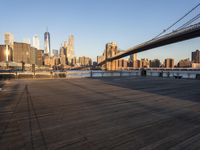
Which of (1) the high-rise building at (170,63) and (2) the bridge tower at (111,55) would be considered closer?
(2) the bridge tower at (111,55)

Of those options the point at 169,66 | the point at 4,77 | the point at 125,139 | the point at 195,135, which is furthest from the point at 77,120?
the point at 169,66

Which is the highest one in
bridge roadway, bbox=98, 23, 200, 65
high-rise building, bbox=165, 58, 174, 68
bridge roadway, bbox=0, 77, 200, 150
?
bridge roadway, bbox=98, 23, 200, 65

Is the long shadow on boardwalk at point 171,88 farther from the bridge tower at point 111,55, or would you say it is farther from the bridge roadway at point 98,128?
the bridge tower at point 111,55

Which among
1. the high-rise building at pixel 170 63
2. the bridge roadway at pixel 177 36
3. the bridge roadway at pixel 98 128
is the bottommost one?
the bridge roadway at pixel 98 128

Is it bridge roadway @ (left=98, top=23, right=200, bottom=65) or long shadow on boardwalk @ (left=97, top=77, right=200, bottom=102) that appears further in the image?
bridge roadway @ (left=98, top=23, right=200, bottom=65)

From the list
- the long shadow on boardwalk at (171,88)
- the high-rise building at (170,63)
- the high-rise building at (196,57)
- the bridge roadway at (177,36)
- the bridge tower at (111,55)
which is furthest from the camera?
the high-rise building at (196,57)

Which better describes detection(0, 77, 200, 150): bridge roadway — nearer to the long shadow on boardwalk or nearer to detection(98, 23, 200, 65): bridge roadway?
the long shadow on boardwalk

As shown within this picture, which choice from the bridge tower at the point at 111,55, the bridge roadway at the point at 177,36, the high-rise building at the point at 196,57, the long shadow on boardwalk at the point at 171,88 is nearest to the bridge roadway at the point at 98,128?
the long shadow on boardwalk at the point at 171,88

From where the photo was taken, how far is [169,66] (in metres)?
84.4

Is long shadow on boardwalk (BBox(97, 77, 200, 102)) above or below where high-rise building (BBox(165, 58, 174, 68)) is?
below

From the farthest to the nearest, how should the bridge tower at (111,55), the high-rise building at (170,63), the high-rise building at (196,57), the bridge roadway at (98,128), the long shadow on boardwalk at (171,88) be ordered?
the high-rise building at (196,57)
the high-rise building at (170,63)
the bridge tower at (111,55)
the long shadow on boardwalk at (171,88)
the bridge roadway at (98,128)

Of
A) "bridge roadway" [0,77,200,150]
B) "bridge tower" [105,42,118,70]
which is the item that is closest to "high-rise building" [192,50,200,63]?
"bridge tower" [105,42,118,70]

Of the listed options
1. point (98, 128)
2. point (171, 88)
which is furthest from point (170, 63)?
point (98, 128)

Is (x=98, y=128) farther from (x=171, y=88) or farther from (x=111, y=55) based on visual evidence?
(x=111, y=55)
